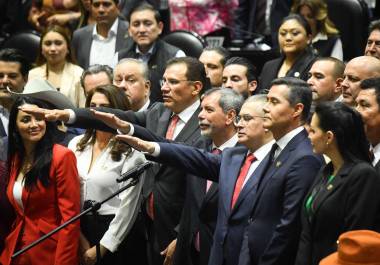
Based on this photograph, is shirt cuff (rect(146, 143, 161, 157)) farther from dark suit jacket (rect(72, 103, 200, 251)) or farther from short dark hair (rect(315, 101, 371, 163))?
short dark hair (rect(315, 101, 371, 163))

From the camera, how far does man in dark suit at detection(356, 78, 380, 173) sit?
5.43 metres

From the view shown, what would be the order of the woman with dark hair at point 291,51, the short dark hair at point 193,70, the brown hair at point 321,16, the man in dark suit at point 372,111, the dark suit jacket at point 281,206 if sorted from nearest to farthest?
the dark suit jacket at point 281,206
the man in dark suit at point 372,111
the short dark hair at point 193,70
the woman with dark hair at point 291,51
the brown hair at point 321,16

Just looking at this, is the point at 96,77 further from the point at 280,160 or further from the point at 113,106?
the point at 280,160

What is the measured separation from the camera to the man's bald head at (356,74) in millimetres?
6055

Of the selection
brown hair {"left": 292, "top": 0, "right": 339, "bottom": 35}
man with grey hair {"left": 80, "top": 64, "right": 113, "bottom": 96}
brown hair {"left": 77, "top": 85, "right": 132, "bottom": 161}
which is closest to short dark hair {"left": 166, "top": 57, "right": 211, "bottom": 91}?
brown hair {"left": 77, "top": 85, "right": 132, "bottom": 161}

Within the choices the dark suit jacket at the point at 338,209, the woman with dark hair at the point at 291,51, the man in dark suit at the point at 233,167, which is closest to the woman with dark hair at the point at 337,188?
the dark suit jacket at the point at 338,209

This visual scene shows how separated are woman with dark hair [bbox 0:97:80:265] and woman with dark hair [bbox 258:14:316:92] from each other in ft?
5.69

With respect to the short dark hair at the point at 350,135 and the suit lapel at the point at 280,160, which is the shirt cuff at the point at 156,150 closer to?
the suit lapel at the point at 280,160

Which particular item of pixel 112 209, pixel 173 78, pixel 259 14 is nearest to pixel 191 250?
pixel 112 209

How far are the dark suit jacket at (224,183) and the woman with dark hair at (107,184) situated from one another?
642 millimetres

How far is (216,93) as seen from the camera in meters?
6.09

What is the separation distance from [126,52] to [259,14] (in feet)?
5.36

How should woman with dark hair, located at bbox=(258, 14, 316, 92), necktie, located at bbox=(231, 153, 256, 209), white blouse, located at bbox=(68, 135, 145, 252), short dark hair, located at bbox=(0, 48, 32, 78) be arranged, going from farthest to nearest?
short dark hair, located at bbox=(0, 48, 32, 78), woman with dark hair, located at bbox=(258, 14, 316, 92), white blouse, located at bbox=(68, 135, 145, 252), necktie, located at bbox=(231, 153, 256, 209)

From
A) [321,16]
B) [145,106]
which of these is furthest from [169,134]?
[321,16]
